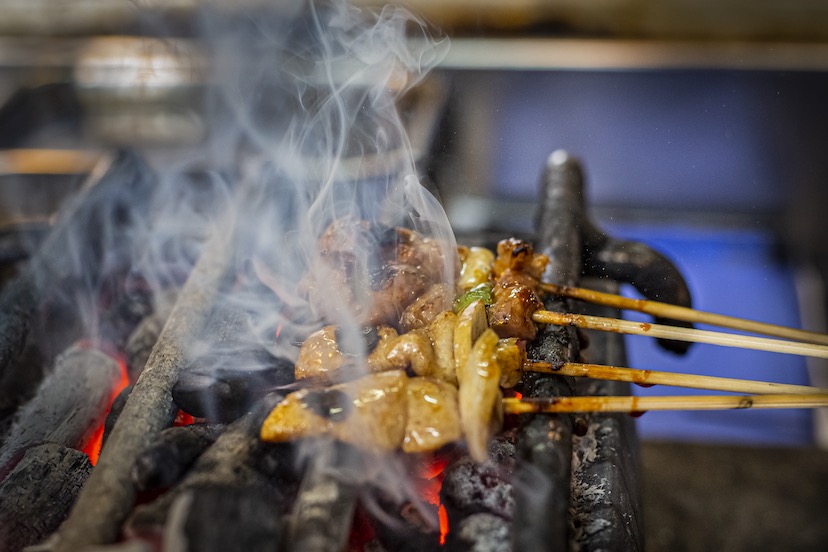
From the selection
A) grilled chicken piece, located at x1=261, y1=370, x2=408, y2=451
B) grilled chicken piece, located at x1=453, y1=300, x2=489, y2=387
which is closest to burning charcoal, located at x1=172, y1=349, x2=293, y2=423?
grilled chicken piece, located at x1=261, y1=370, x2=408, y2=451

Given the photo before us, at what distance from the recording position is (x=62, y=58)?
243 inches

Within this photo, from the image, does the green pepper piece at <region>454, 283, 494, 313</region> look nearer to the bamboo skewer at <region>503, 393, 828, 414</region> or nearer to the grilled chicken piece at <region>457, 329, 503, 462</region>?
the grilled chicken piece at <region>457, 329, 503, 462</region>

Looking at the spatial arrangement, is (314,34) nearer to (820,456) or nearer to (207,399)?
(207,399)

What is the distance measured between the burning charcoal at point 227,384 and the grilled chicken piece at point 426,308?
636 mm

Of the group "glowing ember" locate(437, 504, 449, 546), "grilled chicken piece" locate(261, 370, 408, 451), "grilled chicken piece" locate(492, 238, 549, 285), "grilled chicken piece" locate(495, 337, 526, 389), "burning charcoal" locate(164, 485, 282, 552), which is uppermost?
"grilled chicken piece" locate(492, 238, 549, 285)

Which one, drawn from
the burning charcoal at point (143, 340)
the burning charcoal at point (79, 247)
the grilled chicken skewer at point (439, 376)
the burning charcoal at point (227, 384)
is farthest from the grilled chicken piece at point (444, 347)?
the burning charcoal at point (79, 247)

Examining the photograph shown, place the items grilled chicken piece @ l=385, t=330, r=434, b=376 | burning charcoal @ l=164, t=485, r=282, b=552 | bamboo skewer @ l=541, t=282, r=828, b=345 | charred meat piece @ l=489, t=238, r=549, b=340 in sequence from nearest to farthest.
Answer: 1. burning charcoal @ l=164, t=485, r=282, b=552
2. grilled chicken piece @ l=385, t=330, r=434, b=376
3. charred meat piece @ l=489, t=238, r=549, b=340
4. bamboo skewer @ l=541, t=282, r=828, b=345

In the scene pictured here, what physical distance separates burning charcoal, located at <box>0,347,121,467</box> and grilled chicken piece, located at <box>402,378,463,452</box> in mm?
1832

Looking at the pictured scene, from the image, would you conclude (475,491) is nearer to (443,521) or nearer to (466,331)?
(443,521)

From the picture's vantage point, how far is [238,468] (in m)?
2.32

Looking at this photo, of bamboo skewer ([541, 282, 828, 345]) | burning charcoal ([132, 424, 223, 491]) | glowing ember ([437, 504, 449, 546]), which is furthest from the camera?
Answer: bamboo skewer ([541, 282, 828, 345])

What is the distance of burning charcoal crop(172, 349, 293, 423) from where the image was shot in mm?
2629

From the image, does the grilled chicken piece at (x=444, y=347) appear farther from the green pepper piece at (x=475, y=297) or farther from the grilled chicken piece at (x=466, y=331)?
the green pepper piece at (x=475, y=297)

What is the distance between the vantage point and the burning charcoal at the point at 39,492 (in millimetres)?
2664
